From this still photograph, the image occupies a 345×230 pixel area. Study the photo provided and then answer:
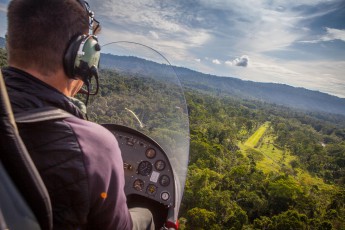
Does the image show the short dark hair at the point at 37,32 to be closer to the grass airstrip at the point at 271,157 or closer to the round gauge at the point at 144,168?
the round gauge at the point at 144,168

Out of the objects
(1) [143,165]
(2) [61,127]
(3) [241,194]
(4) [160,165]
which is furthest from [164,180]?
(3) [241,194]

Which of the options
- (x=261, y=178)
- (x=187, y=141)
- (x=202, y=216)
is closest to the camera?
(x=187, y=141)

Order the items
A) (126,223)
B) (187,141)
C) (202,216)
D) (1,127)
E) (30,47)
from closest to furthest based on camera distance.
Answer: (1,127) → (30,47) → (126,223) → (187,141) → (202,216)

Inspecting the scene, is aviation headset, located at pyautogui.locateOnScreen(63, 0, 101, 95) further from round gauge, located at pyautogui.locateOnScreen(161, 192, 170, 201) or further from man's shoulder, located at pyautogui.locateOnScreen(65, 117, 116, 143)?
round gauge, located at pyautogui.locateOnScreen(161, 192, 170, 201)

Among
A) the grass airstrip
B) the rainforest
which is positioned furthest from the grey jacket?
the grass airstrip

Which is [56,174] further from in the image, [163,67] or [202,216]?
[202,216]

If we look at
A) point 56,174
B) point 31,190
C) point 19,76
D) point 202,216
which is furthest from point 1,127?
point 202,216

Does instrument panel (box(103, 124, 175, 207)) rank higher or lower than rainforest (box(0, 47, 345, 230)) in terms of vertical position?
higher
